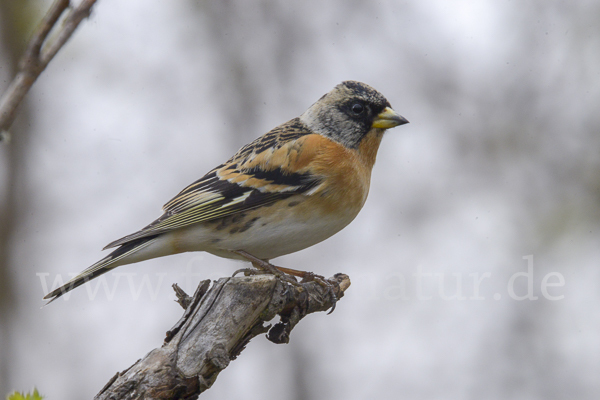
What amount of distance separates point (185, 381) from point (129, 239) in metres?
1.35

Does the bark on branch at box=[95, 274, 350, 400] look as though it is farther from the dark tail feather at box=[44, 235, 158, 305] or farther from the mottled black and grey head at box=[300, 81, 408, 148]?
the mottled black and grey head at box=[300, 81, 408, 148]

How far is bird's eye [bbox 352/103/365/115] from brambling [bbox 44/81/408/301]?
0.21 m

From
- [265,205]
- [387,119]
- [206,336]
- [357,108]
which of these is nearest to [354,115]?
[357,108]

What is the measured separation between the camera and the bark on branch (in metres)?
2.58

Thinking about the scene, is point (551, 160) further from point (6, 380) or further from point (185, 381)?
point (6, 380)

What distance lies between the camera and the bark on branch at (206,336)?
258cm

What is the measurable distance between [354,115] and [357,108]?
6 cm

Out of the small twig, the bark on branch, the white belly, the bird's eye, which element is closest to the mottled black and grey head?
the bird's eye

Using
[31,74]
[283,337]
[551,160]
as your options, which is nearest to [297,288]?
[283,337]

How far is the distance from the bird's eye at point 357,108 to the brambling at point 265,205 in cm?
21

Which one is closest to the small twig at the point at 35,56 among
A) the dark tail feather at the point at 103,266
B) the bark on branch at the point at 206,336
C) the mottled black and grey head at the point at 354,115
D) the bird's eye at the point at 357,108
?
the bark on branch at the point at 206,336

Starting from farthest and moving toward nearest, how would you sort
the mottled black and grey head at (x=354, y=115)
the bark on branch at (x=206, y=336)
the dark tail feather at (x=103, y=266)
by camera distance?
the mottled black and grey head at (x=354, y=115) → the dark tail feather at (x=103, y=266) → the bark on branch at (x=206, y=336)

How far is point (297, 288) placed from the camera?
11.1 ft

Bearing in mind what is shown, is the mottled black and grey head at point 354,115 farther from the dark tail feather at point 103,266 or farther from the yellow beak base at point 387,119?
the dark tail feather at point 103,266
